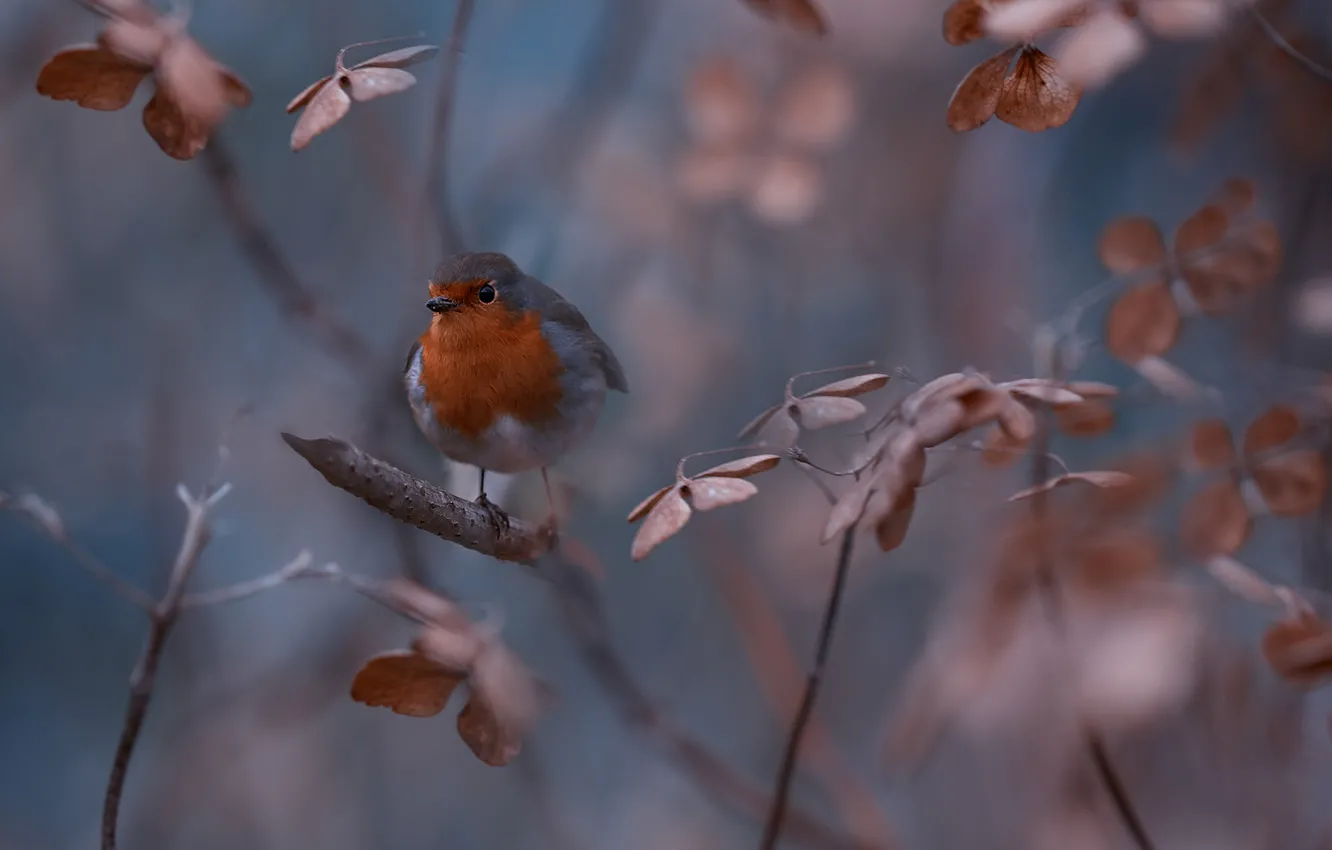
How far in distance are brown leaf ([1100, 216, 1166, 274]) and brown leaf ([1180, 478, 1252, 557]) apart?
0.19 m

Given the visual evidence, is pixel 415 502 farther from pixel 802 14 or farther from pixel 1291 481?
pixel 1291 481

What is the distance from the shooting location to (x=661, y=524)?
2.05 ft

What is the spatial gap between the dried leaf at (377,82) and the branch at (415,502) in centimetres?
23

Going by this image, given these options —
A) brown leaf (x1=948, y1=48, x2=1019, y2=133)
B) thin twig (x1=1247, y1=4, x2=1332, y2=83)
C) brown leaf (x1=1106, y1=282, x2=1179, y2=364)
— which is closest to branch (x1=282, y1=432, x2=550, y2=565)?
brown leaf (x1=948, y1=48, x2=1019, y2=133)

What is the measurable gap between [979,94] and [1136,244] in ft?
0.92

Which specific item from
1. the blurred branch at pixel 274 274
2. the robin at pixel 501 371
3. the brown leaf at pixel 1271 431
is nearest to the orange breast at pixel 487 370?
the robin at pixel 501 371

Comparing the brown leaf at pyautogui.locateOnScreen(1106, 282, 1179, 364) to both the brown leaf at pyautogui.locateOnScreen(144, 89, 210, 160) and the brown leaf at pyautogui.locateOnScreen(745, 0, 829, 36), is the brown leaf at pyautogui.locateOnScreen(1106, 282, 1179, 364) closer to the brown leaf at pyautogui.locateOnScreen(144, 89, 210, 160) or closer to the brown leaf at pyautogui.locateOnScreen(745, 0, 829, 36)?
the brown leaf at pyautogui.locateOnScreen(745, 0, 829, 36)

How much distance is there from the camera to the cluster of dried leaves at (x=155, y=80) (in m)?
0.67

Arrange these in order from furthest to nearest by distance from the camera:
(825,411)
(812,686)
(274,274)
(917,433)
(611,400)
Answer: (611,400) < (274,274) < (812,686) < (825,411) < (917,433)

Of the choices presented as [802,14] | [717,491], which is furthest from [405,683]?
[802,14]

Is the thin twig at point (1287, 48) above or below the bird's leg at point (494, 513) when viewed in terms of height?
above

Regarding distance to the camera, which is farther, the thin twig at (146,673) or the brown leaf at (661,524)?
the thin twig at (146,673)

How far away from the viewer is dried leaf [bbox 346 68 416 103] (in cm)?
64

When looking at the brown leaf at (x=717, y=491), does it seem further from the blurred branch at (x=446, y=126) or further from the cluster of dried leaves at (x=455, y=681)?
the blurred branch at (x=446, y=126)
